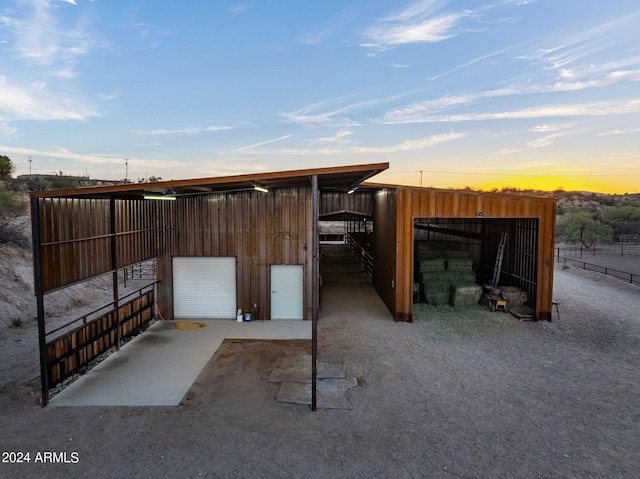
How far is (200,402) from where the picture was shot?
22.0 feet

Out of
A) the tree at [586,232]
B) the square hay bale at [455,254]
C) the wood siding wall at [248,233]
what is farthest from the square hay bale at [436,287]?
the tree at [586,232]

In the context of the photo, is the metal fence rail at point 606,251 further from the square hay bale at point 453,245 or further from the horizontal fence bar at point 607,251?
the square hay bale at point 453,245

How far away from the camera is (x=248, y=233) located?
40.2 feet

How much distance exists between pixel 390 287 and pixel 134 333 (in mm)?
8583

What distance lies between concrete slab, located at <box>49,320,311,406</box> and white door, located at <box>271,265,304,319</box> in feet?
1.50

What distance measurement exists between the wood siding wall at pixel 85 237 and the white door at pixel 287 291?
14.0ft

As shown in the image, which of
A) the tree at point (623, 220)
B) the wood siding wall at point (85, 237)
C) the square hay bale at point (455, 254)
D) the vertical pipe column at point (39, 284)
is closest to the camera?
the vertical pipe column at point (39, 284)

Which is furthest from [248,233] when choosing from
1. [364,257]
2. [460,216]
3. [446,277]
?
[364,257]

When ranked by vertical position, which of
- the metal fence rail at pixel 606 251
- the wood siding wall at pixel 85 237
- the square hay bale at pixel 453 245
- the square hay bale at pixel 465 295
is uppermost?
the wood siding wall at pixel 85 237

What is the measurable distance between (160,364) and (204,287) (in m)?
4.09

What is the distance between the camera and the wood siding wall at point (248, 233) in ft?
39.9

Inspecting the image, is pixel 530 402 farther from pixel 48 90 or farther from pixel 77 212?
pixel 48 90

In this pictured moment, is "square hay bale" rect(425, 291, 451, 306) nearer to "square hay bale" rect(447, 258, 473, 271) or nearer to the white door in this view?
"square hay bale" rect(447, 258, 473, 271)

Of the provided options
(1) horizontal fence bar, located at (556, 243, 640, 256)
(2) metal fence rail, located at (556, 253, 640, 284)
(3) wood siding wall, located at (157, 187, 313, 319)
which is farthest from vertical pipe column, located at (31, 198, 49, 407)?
(1) horizontal fence bar, located at (556, 243, 640, 256)
